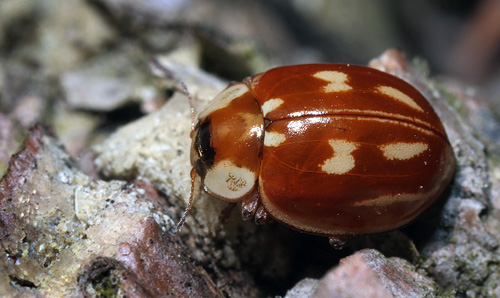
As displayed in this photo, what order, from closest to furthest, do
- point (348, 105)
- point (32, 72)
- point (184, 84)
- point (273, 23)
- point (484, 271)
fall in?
point (348, 105)
point (484, 271)
point (184, 84)
point (32, 72)
point (273, 23)

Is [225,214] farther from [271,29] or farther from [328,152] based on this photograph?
[271,29]

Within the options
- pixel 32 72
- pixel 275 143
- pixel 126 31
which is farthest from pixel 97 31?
pixel 275 143

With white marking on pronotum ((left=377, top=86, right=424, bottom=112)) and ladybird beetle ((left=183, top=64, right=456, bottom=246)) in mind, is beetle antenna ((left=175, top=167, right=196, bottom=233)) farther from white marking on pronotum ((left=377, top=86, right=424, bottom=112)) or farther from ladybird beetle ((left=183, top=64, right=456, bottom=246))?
white marking on pronotum ((left=377, top=86, right=424, bottom=112))

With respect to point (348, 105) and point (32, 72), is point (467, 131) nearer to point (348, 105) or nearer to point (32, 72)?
point (348, 105)

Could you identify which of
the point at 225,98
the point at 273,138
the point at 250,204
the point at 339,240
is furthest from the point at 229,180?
the point at 339,240

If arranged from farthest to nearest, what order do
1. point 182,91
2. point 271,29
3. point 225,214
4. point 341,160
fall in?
1. point 271,29
2. point 182,91
3. point 225,214
4. point 341,160

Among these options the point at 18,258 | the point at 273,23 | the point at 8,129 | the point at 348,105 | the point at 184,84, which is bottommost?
the point at 273,23

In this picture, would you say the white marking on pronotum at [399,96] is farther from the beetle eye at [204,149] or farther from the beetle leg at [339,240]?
the beetle eye at [204,149]

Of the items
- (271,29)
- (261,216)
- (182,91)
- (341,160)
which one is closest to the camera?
(341,160)
